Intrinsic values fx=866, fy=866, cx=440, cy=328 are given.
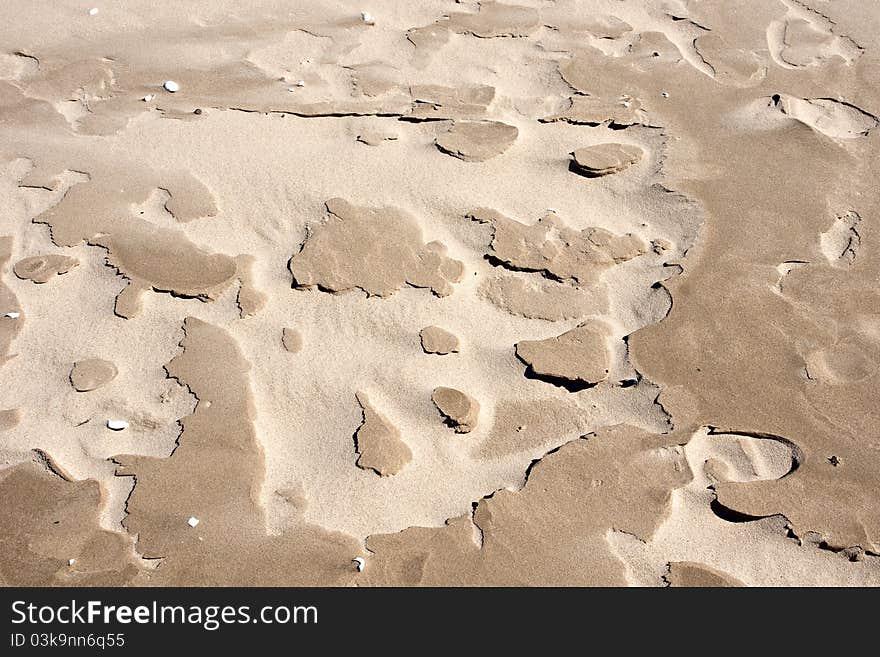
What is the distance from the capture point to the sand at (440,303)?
188 cm

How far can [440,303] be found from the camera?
235cm

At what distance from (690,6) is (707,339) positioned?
1.92 metres

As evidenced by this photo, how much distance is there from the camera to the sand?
1.88 metres

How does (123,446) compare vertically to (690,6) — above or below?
below

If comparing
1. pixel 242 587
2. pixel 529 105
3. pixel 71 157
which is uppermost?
pixel 529 105

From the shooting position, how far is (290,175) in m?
2.71

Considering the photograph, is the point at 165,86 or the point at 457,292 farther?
the point at 165,86

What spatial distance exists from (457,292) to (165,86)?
1482 millimetres

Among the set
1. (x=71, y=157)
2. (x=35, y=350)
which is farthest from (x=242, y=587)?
(x=71, y=157)

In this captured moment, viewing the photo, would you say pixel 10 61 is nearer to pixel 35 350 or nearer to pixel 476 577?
pixel 35 350

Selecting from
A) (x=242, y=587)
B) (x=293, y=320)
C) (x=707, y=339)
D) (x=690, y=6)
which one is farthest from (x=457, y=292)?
(x=690, y=6)

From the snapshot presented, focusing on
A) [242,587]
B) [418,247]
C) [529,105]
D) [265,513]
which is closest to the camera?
[242,587]

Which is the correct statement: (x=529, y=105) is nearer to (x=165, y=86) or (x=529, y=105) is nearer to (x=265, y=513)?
(x=165, y=86)

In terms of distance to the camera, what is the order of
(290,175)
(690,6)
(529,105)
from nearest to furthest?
1. (290,175)
2. (529,105)
3. (690,6)
